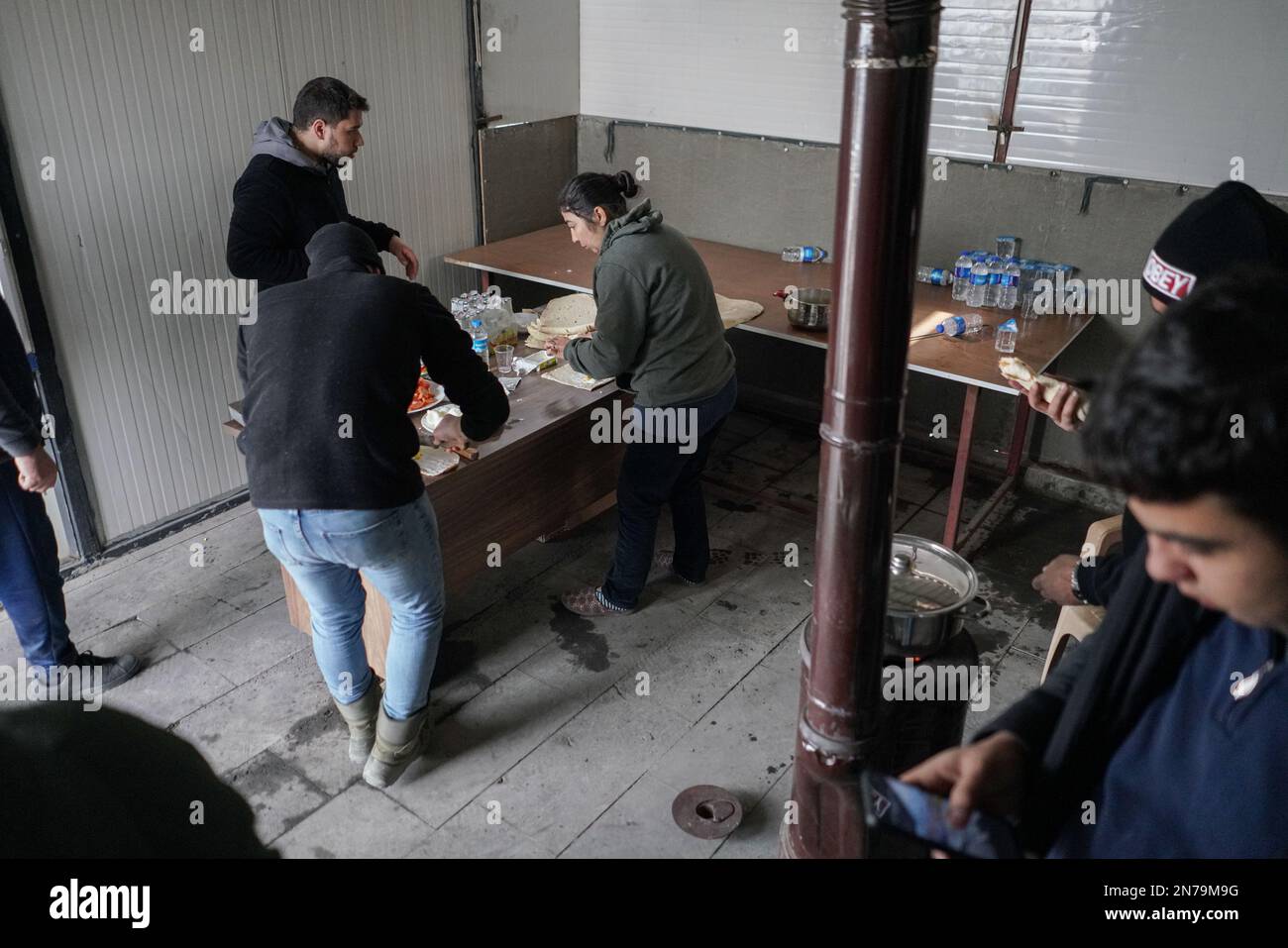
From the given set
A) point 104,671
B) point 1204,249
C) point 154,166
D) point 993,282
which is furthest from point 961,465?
point 154,166

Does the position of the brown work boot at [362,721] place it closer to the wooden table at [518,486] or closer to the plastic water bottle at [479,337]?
the wooden table at [518,486]

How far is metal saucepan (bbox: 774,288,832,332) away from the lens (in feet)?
13.4

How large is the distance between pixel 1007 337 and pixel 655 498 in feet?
5.30

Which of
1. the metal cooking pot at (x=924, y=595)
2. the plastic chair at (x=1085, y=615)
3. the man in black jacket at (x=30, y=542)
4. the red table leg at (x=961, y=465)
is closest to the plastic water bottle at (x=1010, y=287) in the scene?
the red table leg at (x=961, y=465)

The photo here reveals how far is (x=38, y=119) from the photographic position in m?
3.43

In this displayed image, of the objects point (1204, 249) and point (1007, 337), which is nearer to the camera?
point (1204, 249)

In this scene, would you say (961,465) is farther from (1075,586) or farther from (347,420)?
(347,420)

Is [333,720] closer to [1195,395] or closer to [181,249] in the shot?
[181,249]

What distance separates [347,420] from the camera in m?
2.41

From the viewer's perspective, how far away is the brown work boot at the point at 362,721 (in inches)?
116

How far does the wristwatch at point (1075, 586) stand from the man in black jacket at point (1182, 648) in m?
0.80

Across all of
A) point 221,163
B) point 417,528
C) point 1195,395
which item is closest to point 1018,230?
point 417,528

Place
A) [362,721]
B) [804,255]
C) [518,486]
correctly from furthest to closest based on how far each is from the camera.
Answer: [804,255], [518,486], [362,721]

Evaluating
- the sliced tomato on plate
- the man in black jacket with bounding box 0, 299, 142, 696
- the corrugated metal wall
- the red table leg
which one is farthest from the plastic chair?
the corrugated metal wall
